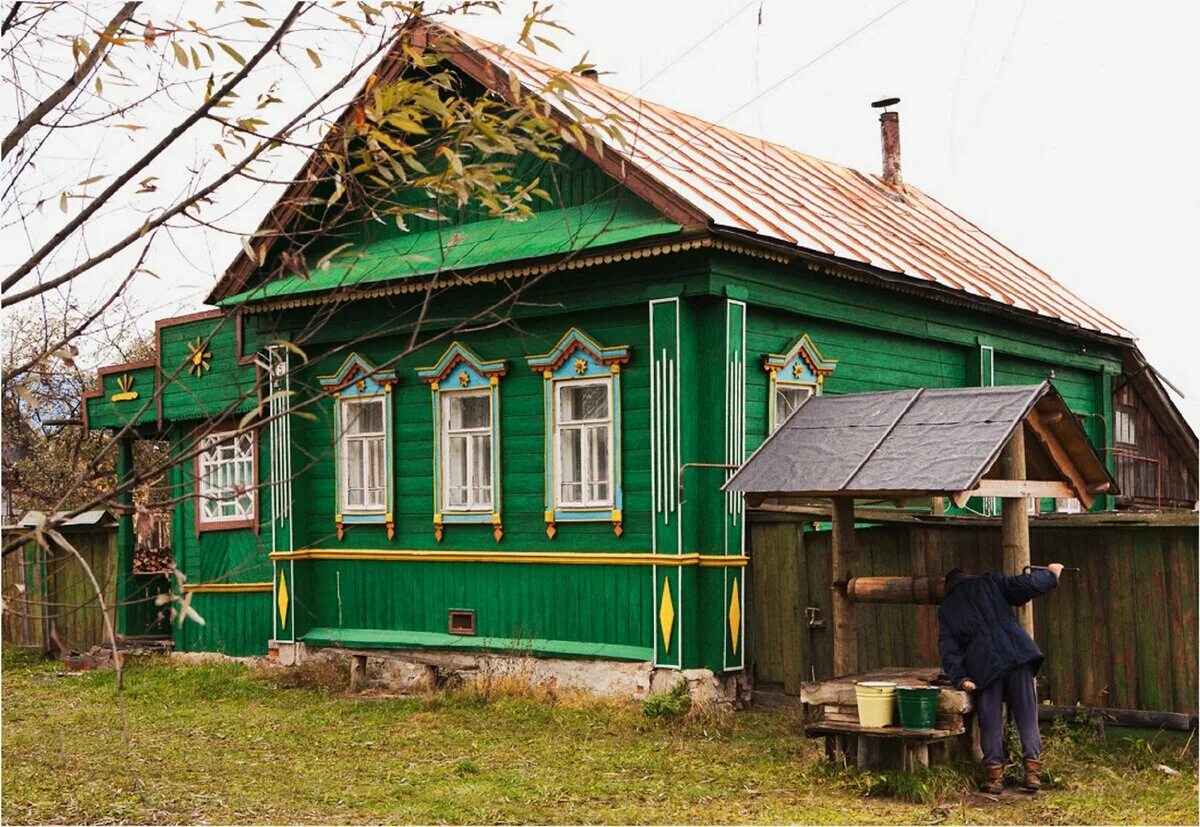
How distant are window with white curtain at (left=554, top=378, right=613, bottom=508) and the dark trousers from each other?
4.85 meters

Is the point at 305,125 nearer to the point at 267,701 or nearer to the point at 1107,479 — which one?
the point at 1107,479

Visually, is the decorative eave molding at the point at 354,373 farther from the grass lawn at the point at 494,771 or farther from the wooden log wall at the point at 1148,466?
the wooden log wall at the point at 1148,466

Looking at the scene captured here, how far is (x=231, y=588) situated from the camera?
16562 millimetres

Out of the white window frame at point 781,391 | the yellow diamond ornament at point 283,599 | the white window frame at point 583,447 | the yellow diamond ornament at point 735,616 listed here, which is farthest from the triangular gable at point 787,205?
the yellow diamond ornament at point 283,599

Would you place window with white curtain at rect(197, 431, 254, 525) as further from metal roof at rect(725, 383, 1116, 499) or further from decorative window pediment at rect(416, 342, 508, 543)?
metal roof at rect(725, 383, 1116, 499)

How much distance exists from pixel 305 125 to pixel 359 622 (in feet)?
33.5

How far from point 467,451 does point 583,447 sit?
1.58 m

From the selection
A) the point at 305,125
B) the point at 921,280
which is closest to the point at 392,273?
the point at 921,280

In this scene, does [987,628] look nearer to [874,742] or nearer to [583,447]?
[874,742]

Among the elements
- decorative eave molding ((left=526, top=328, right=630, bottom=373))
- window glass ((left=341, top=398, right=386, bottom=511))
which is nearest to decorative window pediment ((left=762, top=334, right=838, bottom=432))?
decorative eave molding ((left=526, top=328, right=630, bottom=373))

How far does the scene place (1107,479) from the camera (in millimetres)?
9852

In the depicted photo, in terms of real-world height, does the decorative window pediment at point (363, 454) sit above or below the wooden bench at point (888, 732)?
above

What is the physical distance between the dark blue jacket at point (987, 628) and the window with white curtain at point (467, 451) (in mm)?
6049

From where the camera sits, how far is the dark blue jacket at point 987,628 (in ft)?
28.8
